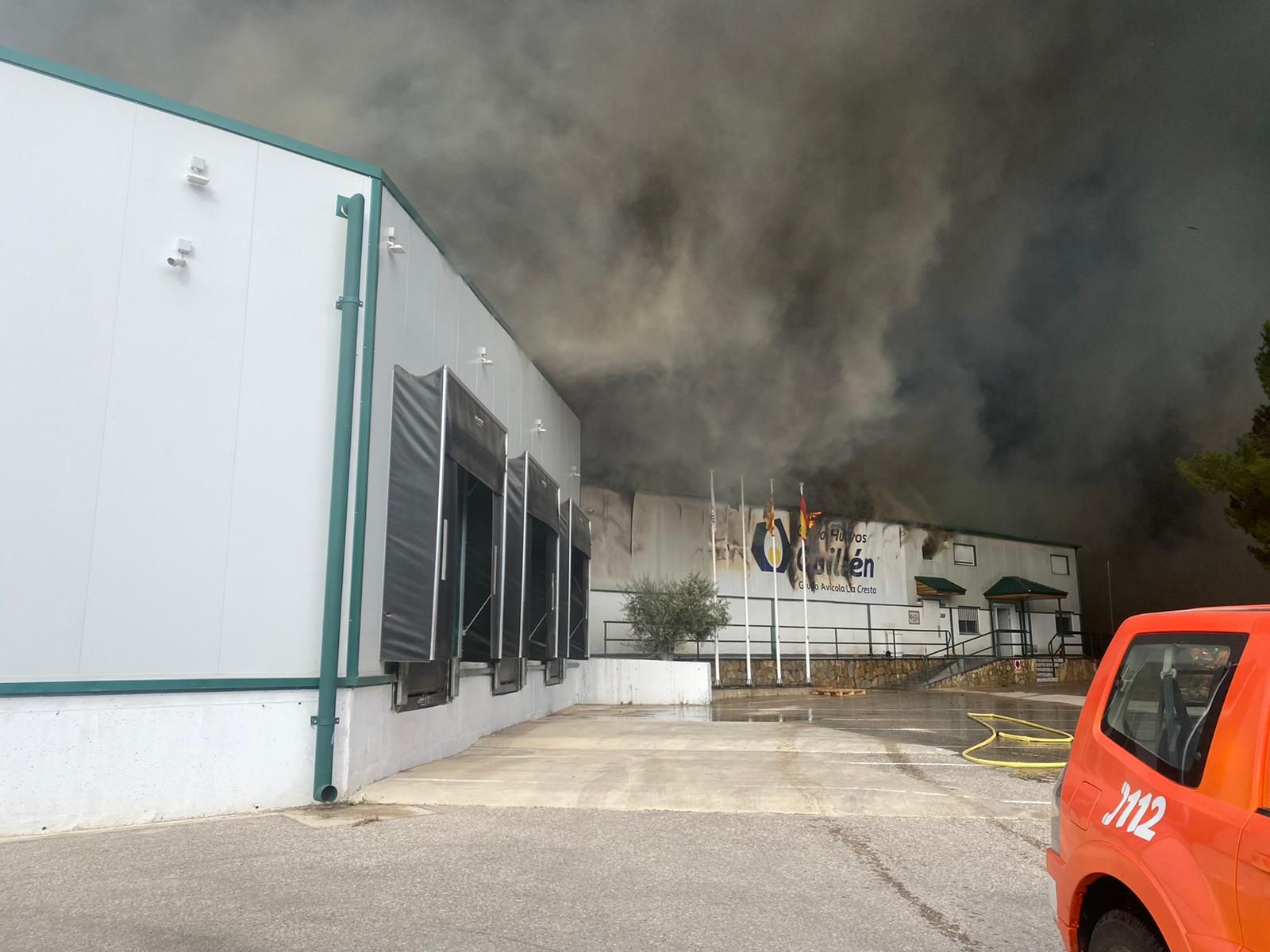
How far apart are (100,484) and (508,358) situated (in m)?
7.32

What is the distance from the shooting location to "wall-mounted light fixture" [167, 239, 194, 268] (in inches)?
289

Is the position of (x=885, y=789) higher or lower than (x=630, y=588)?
lower

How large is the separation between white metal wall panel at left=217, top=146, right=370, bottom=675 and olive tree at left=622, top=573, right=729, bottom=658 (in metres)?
15.8

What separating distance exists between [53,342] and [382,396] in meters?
2.56

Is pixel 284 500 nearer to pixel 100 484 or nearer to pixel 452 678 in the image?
pixel 100 484

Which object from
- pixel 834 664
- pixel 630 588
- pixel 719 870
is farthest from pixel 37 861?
pixel 834 664

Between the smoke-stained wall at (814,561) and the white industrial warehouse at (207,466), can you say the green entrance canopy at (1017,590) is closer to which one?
the smoke-stained wall at (814,561)

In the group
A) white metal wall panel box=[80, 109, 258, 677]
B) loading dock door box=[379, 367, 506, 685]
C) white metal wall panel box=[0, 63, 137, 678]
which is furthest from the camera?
loading dock door box=[379, 367, 506, 685]

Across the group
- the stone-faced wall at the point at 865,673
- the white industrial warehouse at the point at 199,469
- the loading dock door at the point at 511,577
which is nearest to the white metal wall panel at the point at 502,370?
the loading dock door at the point at 511,577

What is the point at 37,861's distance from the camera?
5.34m

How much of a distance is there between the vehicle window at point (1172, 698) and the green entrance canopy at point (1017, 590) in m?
35.0

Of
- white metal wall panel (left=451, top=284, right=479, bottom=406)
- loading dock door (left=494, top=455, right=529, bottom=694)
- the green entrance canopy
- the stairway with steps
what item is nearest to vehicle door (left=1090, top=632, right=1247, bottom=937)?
white metal wall panel (left=451, top=284, right=479, bottom=406)

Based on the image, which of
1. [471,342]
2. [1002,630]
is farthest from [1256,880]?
[1002,630]

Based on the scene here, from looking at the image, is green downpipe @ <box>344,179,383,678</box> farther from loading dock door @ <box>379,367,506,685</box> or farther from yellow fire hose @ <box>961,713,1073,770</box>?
yellow fire hose @ <box>961,713,1073,770</box>
